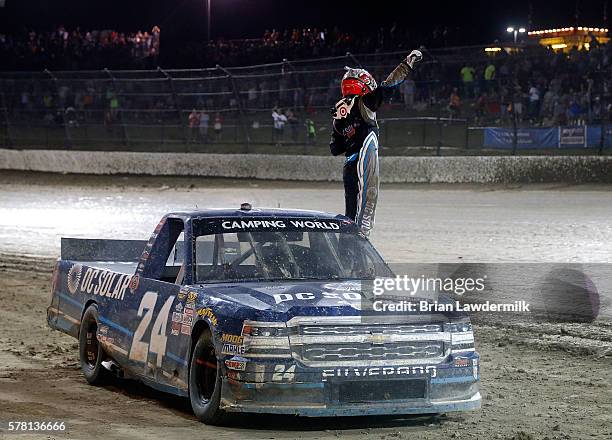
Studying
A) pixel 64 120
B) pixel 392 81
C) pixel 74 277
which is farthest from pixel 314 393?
pixel 64 120

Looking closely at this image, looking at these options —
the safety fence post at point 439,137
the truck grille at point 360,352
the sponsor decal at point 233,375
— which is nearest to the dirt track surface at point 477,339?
the sponsor decal at point 233,375

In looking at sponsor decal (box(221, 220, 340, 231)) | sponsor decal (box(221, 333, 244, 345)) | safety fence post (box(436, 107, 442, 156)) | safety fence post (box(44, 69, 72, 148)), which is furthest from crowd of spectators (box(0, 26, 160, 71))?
sponsor decal (box(221, 333, 244, 345))

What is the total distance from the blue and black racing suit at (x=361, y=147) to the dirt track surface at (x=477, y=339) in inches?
57.2

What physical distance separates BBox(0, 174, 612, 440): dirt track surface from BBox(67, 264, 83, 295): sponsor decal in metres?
0.62

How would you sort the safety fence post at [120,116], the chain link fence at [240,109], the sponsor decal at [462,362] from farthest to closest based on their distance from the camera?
the safety fence post at [120,116] < the chain link fence at [240,109] < the sponsor decal at [462,362]

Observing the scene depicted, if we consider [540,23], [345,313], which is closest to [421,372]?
[345,313]

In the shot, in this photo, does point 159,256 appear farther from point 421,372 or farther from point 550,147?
point 550,147

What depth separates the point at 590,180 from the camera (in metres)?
22.5

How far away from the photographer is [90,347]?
8117 mm

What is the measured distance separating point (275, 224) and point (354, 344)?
159cm

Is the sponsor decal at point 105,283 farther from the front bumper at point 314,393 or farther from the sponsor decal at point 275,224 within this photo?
the front bumper at point 314,393

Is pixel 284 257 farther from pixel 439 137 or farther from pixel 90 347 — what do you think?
pixel 439 137

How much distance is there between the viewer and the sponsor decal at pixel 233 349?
5.95m

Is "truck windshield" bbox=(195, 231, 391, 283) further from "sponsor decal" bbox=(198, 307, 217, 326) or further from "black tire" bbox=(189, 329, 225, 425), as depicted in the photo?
"black tire" bbox=(189, 329, 225, 425)
